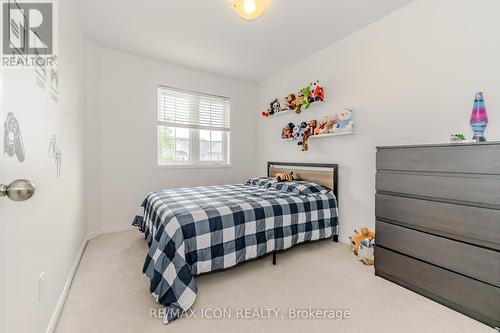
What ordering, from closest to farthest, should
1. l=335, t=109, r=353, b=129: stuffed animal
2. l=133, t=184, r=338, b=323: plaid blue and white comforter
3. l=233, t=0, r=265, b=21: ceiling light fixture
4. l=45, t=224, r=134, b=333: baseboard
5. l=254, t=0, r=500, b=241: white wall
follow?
1. l=45, t=224, r=134, b=333: baseboard
2. l=133, t=184, r=338, b=323: plaid blue and white comforter
3. l=254, t=0, r=500, b=241: white wall
4. l=233, t=0, r=265, b=21: ceiling light fixture
5. l=335, t=109, r=353, b=129: stuffed animal

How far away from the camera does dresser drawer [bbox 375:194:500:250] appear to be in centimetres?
148

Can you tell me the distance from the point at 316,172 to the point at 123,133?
9.36 feet

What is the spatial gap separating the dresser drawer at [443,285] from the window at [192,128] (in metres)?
2.97

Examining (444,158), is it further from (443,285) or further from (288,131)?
(288,131)

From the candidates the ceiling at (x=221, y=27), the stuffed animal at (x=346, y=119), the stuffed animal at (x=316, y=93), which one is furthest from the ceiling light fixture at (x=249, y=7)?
the stuffed animal at (x=346, y=119)

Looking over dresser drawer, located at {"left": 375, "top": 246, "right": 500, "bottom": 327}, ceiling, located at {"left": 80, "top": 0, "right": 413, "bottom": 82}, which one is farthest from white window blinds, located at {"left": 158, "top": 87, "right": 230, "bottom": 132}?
dresser drawer, located at {"left": 375, "top": 246, "right": 500, "bottom": 327}

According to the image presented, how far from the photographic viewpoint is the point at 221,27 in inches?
105

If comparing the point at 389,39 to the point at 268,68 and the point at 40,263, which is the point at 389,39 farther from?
the point at 40,263

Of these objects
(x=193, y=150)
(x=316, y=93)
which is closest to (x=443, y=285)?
(x=316, y=93)

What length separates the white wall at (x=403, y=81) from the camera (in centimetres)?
186

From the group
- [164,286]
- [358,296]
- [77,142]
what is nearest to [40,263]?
[164,286]

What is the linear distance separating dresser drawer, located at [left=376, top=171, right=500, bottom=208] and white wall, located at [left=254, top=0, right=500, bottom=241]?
567 millimetres

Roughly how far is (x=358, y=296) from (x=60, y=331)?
208cm

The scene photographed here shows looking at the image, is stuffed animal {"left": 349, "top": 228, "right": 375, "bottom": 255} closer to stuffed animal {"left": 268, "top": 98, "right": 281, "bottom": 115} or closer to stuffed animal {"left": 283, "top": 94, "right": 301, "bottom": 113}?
stuffed animal {"left": 283, "top": 94, "right": 301, "bottom": 113}
